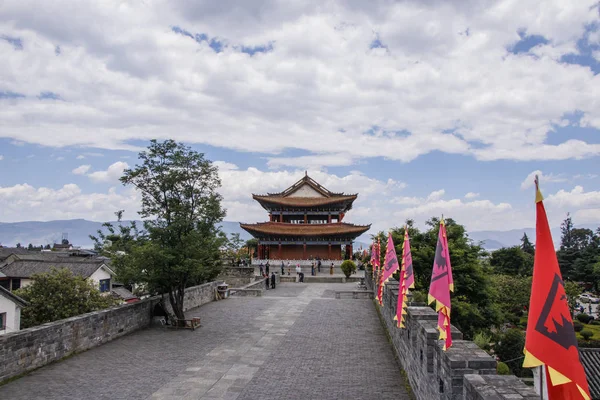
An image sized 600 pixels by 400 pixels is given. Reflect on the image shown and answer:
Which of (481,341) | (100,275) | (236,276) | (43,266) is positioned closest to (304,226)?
(236,276)

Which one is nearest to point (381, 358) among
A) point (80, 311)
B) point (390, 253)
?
point (390, 253)

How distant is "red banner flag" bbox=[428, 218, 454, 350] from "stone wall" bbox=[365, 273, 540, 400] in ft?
1.00

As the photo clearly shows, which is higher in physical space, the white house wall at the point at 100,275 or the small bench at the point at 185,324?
the white house wall at the point at 100,275

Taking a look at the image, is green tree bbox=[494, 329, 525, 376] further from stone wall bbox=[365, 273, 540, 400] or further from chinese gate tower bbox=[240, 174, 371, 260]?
chinese gate tower bbox=[240, 174, 371, 260]

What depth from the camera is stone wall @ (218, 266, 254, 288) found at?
128ft

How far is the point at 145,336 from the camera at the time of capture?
16156mm

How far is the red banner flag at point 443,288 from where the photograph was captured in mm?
7008

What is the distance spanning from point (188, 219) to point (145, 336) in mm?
4491

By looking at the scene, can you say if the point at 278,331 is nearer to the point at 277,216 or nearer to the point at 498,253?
the point at 277,216

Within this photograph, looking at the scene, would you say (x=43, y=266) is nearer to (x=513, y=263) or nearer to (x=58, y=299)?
(x=58, y=299)

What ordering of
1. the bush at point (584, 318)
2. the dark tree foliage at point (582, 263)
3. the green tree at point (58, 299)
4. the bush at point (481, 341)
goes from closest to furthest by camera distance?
the bush at point (481, 341), the green tree at point (58, 299), the bush at point (584, 318), the dark tree foliage at point (582, 263)

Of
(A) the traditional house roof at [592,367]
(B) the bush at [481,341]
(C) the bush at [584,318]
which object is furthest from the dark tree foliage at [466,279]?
(C) the bush at [584,318]

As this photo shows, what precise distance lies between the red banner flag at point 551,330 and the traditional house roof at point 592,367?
1739 centimetres

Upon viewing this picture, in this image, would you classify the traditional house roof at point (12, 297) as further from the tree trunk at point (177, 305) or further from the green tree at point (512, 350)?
the green tree at point (512, 350)
